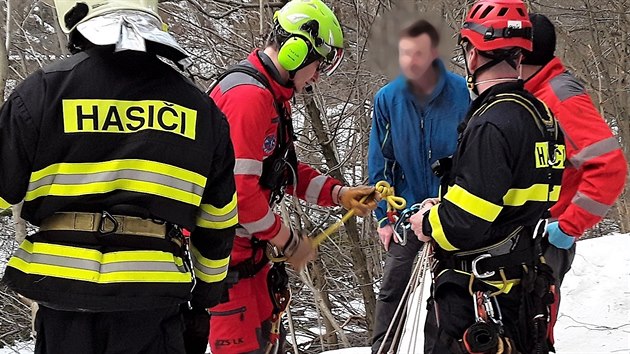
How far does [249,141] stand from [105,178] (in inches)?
40.9

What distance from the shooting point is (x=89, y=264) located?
7.15 ft

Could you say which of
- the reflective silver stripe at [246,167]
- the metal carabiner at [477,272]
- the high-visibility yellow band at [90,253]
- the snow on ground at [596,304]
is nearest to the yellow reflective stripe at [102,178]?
the high-visibility yellow band at [90,253]

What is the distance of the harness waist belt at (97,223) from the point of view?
2203 mm

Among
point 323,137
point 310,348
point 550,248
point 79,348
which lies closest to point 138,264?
point 79,348

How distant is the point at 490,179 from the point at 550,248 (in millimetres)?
1180

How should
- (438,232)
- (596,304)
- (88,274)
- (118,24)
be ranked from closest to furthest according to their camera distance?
(88,274), (118,24), (438,232), (596,304)

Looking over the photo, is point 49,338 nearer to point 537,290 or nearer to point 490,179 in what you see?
point 490,179

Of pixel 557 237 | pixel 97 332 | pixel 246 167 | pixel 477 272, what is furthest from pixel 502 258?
pixel 97 332

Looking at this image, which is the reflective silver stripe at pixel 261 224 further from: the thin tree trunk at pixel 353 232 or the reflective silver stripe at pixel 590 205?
the thin tree trunk at pixel 353 232

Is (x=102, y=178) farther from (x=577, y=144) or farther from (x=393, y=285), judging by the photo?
(x=393, y=285)

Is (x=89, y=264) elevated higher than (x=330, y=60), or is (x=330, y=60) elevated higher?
(x=330, y=60)

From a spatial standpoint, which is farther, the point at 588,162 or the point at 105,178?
the point at 588,162

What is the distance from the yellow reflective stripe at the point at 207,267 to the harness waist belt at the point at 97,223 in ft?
1.27

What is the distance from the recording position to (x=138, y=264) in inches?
87.8
